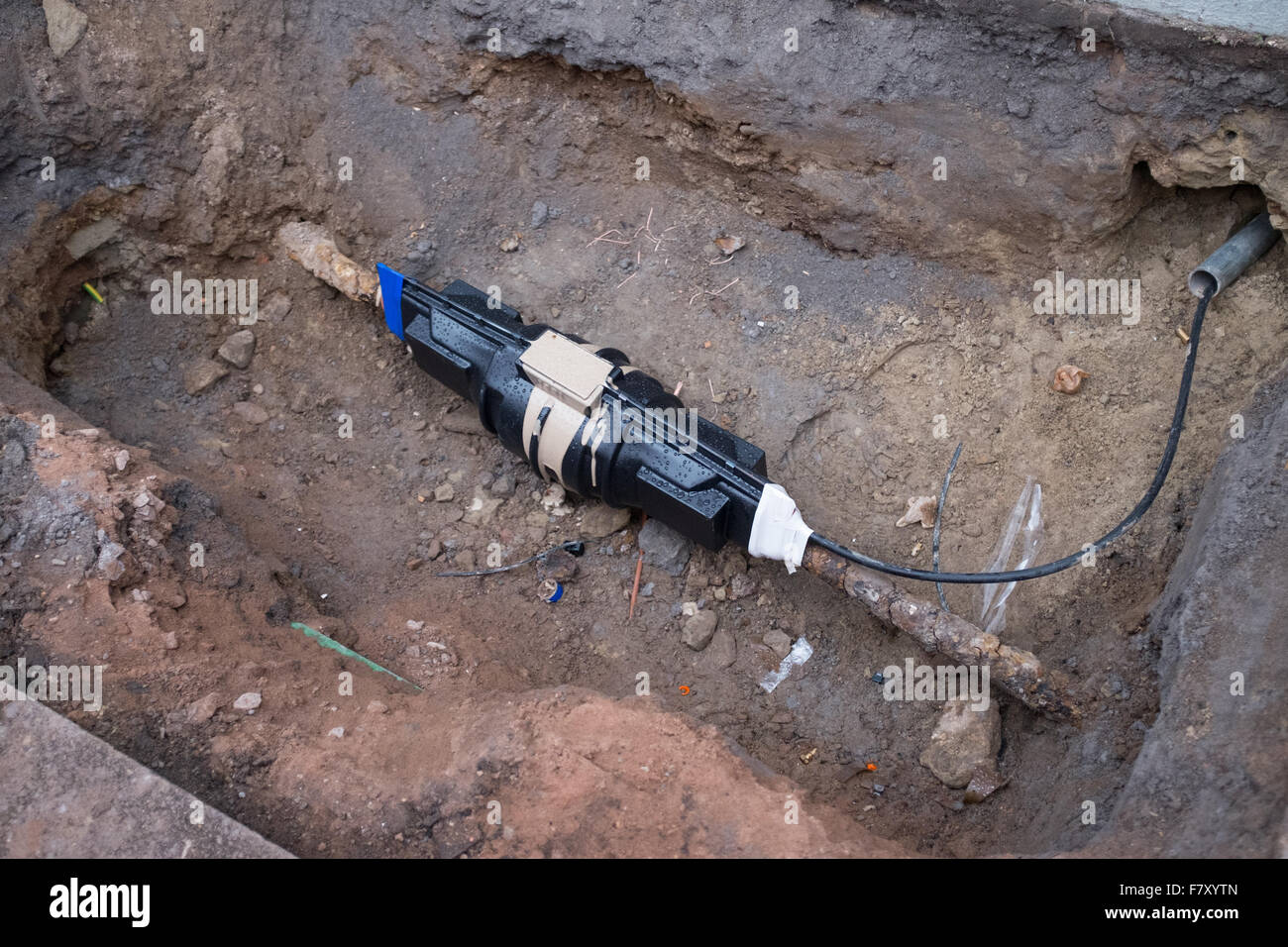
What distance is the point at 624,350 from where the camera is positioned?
481 cm

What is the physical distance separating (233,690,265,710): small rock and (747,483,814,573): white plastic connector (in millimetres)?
1871

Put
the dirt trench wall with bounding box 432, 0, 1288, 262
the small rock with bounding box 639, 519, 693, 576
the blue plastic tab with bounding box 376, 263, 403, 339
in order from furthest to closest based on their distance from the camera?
the blue plastic tab with bounding box 376, 263, 403, 339 < the small rock with bounding box 639, 519, 693, 576 < the dirt trench wall with bounding box 432, 0, 1288, 262

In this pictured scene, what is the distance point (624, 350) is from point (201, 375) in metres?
2.03

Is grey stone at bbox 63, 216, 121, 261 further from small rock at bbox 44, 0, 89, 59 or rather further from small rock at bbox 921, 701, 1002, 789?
small rock at bbox 921, 701, 1002, 789

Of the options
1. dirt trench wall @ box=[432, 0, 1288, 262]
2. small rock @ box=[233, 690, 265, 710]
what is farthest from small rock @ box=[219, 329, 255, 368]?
small rock @ box=[233, 690, 265, 710]

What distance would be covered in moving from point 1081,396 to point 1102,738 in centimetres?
155

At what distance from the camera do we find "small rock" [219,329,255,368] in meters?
4.90

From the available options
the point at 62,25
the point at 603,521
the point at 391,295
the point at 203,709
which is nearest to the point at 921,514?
the point at 603,521

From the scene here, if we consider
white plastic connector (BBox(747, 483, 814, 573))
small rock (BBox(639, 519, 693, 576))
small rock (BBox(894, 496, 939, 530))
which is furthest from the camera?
small rock (BBox(639, 519, 693, 576))

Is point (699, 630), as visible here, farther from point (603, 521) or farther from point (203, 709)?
point (203, 709)

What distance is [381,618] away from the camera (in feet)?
13.8

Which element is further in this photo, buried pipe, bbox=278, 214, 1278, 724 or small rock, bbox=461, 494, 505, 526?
small rock, bbox=461, 494, 505, 526

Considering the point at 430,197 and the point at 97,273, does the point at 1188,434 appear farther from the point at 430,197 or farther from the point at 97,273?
the point at 97,273

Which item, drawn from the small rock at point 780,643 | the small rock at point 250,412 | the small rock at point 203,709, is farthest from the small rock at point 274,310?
the small rock at point 780,643
